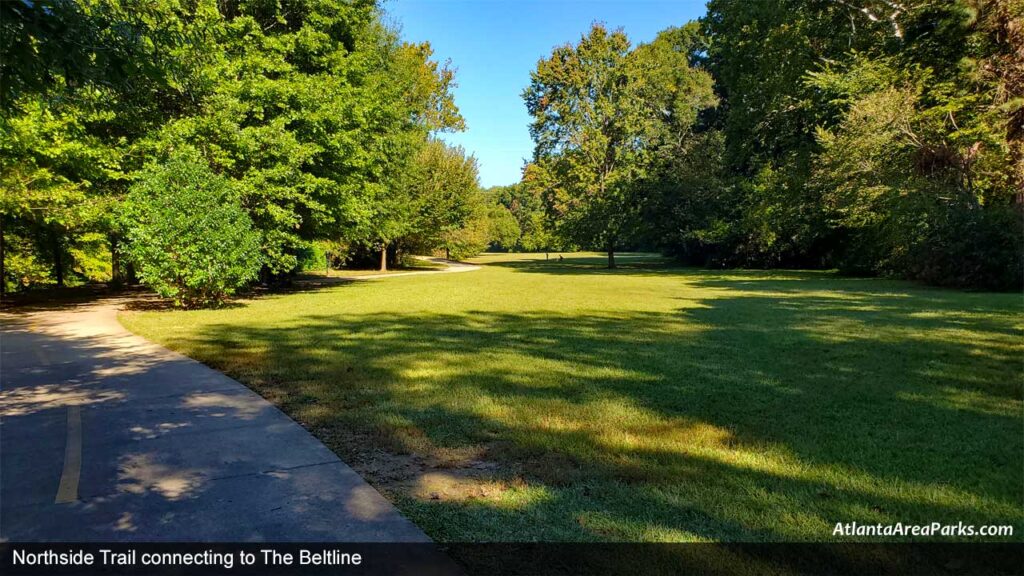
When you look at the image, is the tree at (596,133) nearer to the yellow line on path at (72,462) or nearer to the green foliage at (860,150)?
the green foliage at (860,150)

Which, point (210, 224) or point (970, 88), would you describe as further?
point (210, 224)

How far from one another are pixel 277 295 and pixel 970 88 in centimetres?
1984

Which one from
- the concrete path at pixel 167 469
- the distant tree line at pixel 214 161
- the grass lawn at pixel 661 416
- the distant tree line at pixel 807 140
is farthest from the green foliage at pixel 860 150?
the distant tree line at pixel 214 161

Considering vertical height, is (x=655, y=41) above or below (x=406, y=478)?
above

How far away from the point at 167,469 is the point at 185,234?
11827 millimetres

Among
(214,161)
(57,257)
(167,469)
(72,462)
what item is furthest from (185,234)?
(57,257)

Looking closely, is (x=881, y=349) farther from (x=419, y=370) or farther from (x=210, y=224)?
(x=210, y=224)

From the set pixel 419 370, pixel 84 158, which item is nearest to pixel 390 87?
pixel 84 158

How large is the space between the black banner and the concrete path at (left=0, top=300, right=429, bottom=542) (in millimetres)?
116

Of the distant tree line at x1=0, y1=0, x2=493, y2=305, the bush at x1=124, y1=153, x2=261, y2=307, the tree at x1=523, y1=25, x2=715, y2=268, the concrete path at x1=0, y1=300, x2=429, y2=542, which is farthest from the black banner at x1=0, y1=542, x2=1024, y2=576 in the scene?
the tree at x1=523, y1=25, x2=715, y2=268

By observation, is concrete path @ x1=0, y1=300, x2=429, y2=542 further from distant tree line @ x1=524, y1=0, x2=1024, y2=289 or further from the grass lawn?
distant tree line @ x1=524, y1=0, x2=1024, y2=289

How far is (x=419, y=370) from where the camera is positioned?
755 cm

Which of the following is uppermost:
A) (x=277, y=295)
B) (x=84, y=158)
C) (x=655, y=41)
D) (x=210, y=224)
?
(x=655, y=41)

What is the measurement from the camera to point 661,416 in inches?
212
